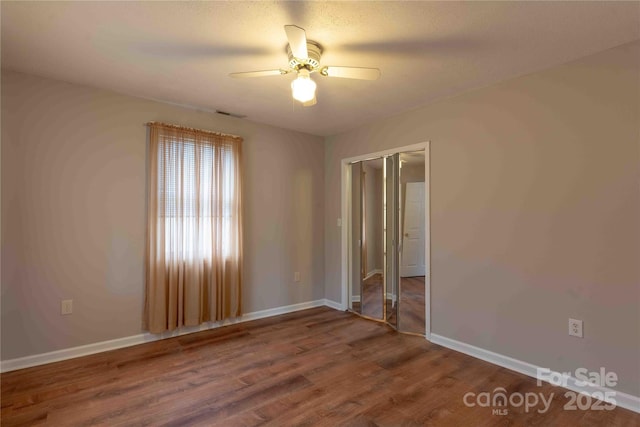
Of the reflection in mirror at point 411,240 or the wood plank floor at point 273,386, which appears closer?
the wood plank floor at point 273,386

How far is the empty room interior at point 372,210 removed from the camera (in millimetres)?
1999

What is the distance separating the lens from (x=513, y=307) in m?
2.64

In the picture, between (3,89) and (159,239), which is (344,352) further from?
(3,89)

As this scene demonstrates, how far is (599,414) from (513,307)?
2.70 feet

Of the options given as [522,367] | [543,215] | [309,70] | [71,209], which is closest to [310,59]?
[309,70]

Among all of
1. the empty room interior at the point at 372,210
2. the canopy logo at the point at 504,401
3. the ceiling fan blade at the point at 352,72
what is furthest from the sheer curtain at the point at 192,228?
the canopy logo at the point at 504,401

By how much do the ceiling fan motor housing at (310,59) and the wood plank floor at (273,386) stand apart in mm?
2313

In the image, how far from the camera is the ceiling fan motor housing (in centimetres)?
203

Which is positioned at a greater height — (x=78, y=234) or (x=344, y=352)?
(x=78, y=234)

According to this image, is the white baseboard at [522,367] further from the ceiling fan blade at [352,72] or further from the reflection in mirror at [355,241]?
the ceiling fan blade at [352,72]

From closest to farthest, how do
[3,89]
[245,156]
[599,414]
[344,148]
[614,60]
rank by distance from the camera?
[599,414] → [614,60] → [3,89] → [245,156] → [344,148]

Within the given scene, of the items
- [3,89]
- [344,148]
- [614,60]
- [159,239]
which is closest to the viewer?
[614,60]

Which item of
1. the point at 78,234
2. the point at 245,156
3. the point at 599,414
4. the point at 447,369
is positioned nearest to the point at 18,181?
the point at 78,234

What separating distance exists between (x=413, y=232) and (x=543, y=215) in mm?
1348
